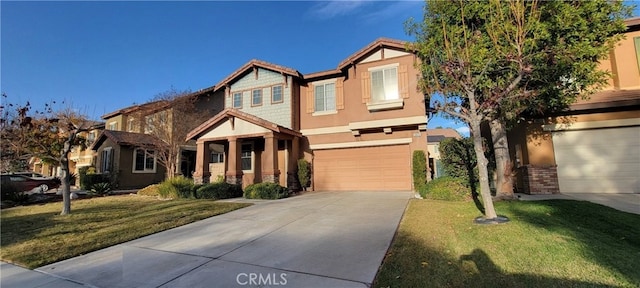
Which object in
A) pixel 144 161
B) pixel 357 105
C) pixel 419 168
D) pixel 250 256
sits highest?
pixel 357 105

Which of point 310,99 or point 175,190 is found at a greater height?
point 310,99

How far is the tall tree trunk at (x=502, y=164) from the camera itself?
33.4ft

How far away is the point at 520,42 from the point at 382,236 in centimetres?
540

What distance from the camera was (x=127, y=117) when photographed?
84.3 feet

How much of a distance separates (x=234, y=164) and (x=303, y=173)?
3.73 metres

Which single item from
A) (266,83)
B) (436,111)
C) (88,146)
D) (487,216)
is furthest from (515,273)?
(88,146)

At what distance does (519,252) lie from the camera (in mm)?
4574

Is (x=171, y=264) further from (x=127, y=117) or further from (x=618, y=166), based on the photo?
(x=127, y=117)

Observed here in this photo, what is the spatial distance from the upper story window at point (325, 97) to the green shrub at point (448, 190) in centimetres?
739

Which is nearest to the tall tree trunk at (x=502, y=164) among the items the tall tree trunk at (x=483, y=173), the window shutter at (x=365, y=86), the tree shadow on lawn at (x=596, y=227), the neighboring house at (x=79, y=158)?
the tree shadow on lawn at (x=596, y=227)

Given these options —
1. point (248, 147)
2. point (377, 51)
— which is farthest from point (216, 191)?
point (377, 51)

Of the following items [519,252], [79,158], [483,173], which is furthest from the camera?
[79,158]

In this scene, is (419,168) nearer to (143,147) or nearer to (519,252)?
(519,252)

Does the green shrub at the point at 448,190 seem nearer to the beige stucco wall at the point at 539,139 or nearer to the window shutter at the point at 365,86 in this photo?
the beige stucco wall at the point at 539,139
